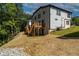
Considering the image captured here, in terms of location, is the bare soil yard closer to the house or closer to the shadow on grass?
the shadow on grass

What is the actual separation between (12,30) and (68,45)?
1.78 meters

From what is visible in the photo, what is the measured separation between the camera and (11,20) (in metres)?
7.32

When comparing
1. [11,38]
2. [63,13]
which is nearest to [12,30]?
[11,38]

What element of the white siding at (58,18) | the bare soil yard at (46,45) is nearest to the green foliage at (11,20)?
the bare soil yard at (46,45)

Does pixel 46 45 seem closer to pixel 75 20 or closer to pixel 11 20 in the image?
pixel 75 20

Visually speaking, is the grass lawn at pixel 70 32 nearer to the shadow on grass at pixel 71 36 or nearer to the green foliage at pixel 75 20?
the shadow on grass at pixel 71 36

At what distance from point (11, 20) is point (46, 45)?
1.32m

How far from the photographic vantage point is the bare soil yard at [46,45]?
6.53m

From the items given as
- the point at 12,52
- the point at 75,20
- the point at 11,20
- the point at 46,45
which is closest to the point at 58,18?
the point at 75,20

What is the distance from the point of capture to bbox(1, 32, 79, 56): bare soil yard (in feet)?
21.4

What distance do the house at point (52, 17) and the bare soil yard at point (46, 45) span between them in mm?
299

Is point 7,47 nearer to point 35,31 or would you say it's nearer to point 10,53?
point 10,53

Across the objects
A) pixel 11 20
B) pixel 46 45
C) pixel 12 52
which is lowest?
pixel 12 52

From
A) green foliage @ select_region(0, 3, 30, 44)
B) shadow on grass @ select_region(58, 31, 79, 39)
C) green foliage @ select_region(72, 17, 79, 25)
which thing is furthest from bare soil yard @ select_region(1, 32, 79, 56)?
green foliage @ select_region(72, 17, 79, 25)
